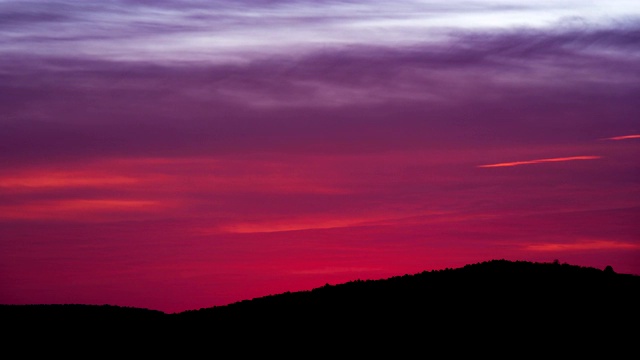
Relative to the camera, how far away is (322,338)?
31.0 metres

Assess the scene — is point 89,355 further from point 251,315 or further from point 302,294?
point 302,294

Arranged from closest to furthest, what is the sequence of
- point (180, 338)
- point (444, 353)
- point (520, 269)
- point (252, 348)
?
point (444, 353) → point (252, 348) → point (180, 338) → point (520, 269)

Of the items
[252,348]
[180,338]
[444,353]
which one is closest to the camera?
[444,353]

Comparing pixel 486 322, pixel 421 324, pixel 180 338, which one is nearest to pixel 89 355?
pixel 180 338

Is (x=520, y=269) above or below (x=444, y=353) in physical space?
above

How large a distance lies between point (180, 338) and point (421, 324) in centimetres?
902

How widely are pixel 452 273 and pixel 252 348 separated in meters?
10.0

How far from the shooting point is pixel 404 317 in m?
32.2

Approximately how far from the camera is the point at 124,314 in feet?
125

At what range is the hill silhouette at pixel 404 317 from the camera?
30219mm

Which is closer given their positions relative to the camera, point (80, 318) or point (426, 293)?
point (426, 293)

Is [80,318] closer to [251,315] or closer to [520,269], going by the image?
[251,315]

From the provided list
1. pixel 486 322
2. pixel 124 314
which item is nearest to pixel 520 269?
pixel 486 322

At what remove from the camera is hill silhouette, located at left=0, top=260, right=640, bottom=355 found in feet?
99.1
